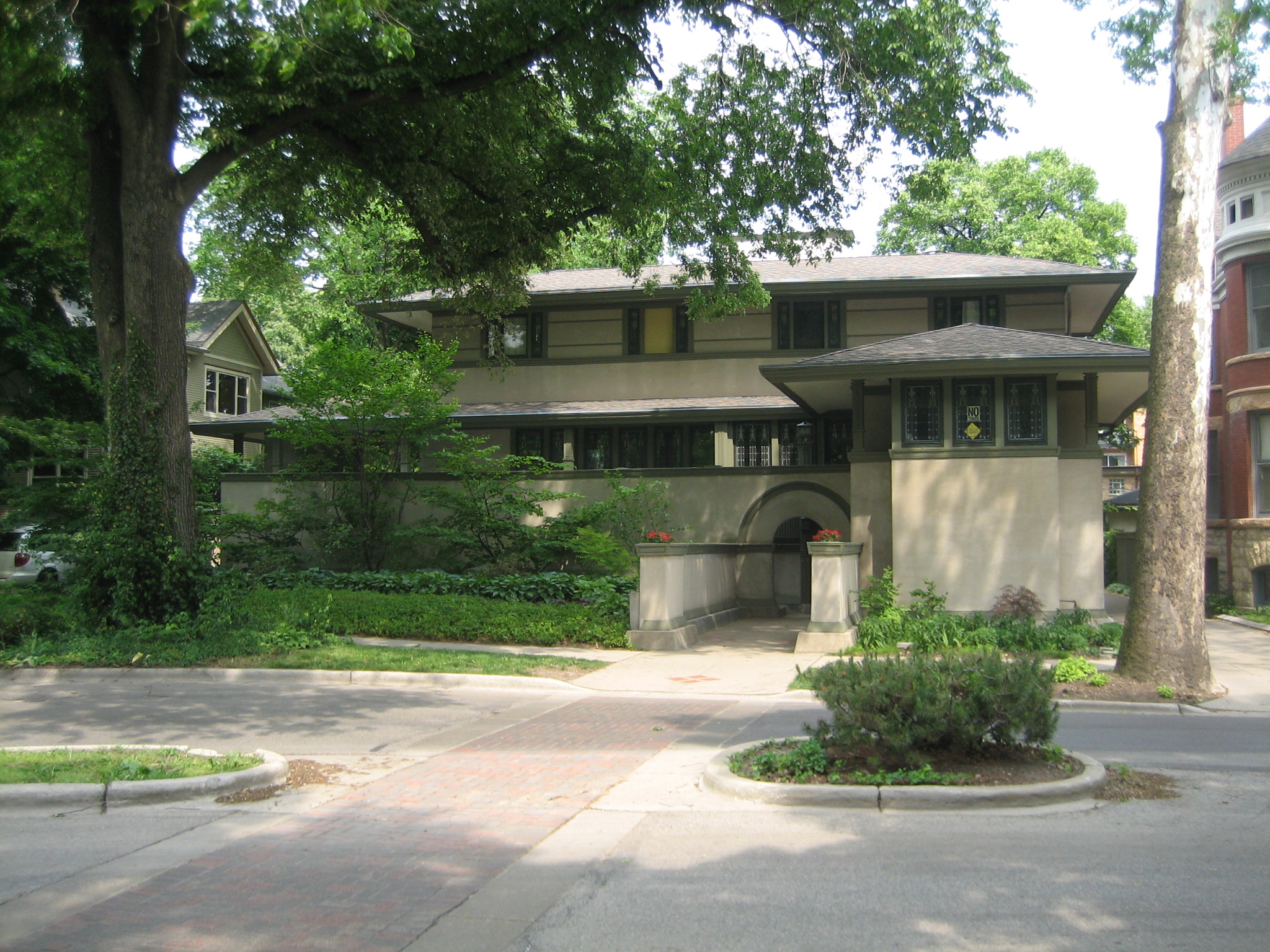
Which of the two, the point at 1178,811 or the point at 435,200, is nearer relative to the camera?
the point at 1178,811

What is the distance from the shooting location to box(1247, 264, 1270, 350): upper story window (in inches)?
877

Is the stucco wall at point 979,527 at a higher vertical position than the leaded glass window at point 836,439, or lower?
lower

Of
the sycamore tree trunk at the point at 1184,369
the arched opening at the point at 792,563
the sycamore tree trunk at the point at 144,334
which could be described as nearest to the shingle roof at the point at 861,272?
the arched opening at the point at 792,563

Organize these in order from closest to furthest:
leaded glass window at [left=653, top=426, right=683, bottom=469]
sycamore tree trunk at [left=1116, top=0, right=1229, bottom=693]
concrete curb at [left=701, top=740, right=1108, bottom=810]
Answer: concrete curb at [left=701, top=740, right=1108, bottom=810] < sycamore tree trunk at [left=1116, top=0, right=1229, bottom=693] < leaded glass window at [left=653, top=426, right=683, bottom=469]

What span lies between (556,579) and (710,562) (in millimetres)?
3255

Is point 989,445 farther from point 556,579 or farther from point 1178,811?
point 1178,811

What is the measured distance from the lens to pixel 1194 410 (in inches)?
453

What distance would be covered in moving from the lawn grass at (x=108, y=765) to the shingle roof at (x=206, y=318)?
101 feet

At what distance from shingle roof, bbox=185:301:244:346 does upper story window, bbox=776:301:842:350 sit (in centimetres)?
2203

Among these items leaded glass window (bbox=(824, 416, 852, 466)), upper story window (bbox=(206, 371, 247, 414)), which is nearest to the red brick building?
leaded glass window (bbox=(824, 416, 852, 466))

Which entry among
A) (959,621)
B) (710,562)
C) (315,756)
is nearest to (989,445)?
(959,621)

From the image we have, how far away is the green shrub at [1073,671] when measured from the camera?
12295 millimetres

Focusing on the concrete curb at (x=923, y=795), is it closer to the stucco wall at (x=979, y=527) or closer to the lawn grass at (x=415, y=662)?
the lawn grass at (x=415, y=662)

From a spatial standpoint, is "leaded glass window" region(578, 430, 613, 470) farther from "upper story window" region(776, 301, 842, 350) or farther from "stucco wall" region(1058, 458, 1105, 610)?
"stucco wall" region(1058, 458, 1105, 610)
